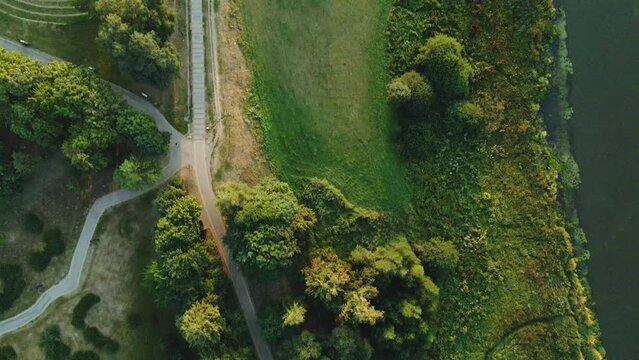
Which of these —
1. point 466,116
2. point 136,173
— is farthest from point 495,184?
point 136,173

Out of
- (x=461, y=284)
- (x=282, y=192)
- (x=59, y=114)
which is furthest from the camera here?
(x=461, y=284)

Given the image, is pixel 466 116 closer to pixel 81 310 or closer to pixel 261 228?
pixel 261 228

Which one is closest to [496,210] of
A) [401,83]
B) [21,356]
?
[401,83]

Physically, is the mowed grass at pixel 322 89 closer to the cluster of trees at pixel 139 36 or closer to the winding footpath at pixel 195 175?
the winding footpath at pixel 195 175

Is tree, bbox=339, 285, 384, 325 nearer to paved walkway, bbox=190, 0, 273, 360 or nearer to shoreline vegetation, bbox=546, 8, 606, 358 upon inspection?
paved walkway, bbox=190, 0, 273, 360

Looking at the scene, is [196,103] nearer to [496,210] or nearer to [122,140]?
[122,140]

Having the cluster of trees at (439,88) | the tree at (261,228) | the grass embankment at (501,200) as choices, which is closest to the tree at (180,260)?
the tree at (261,228)
